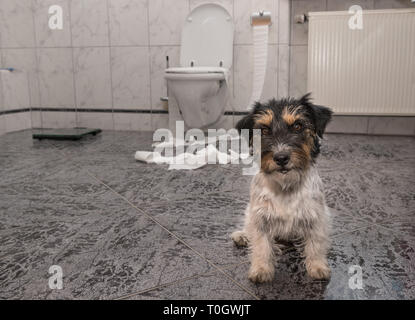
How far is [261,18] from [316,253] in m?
3.27

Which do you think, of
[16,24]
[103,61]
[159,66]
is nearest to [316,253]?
[159,66]

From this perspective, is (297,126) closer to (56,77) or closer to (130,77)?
(130,77)

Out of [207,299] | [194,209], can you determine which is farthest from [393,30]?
[207,299]

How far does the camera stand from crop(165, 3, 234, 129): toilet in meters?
3.96

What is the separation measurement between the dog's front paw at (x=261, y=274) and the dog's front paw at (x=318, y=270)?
0.45 ft

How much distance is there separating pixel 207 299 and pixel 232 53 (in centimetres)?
335

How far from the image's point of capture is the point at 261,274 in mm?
1348

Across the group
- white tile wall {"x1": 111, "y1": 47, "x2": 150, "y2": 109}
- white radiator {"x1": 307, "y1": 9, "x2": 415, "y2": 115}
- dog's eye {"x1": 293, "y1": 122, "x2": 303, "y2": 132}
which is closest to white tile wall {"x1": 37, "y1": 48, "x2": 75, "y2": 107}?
white tile wall {"x1": 111, "y1": 47, "x2": 150, "y2": 109}

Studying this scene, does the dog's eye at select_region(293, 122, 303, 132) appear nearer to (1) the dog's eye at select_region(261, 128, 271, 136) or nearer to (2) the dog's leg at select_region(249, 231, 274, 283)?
(1) the dog's eye at select_region(261, 128, 271, 136)

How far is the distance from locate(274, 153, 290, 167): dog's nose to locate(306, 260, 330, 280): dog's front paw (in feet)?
1.20

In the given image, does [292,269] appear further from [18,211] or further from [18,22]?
[18,22]

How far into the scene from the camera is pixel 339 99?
4082 mm

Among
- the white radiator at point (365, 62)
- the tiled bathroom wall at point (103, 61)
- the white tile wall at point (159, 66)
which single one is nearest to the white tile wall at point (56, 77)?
the tiled bathroom wall at point (103, 61)

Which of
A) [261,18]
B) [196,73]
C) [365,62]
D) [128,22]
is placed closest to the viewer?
[196,73]
